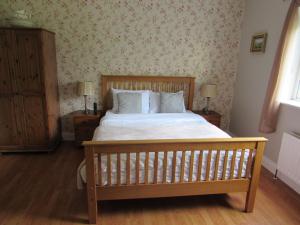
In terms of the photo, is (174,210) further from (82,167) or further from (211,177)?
(82,167)

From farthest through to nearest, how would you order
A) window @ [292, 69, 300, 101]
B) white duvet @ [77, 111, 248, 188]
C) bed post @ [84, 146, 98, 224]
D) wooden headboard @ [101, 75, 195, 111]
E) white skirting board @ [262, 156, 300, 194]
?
wooden headboard @ [101, 75, 195, 111], window @ [292, 69, 300, 101], white skirting board @ [262, 156, 300, 194], white duvet @ [77, 111, 248, 188], bed post @ [84, 146, 98, 224]

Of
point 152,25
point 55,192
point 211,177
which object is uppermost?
point 152,25

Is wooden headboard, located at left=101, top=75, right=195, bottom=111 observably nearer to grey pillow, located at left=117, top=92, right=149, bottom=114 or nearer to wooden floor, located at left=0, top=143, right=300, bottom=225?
grey pillow, located at left=117, top=92, right=149, bottom=114

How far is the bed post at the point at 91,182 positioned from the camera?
1791 millimetres

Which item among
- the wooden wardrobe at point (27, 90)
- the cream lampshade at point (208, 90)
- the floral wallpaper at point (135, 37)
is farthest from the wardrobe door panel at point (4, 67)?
the cream lampshade at point (208, 90)

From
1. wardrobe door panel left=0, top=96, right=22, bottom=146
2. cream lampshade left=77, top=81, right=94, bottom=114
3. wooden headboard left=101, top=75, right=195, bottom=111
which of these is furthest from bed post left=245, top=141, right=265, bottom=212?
wardrobe door panel left=0, top=96, right=22, bottom=146

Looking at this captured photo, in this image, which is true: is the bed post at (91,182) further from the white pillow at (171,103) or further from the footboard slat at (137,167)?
the white pillow at (171,103)

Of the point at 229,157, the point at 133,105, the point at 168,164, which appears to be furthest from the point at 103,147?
the point at 133,105

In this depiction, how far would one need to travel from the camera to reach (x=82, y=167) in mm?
2035

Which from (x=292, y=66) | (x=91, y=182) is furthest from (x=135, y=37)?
(x=91, y=182)

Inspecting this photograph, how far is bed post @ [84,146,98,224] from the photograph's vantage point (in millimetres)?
1791

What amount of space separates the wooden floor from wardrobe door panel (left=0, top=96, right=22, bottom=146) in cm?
60

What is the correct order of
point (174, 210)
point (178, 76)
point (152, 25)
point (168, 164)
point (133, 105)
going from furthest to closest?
point (178, 76) → point (152, 25) → point (133, 105) → point (174, 210) → point (168, 164)

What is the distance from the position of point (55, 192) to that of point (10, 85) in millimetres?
1639
